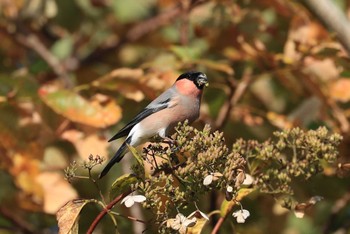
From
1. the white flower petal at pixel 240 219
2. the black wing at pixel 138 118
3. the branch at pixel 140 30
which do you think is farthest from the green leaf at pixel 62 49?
the white flower petal at pixel 240 219

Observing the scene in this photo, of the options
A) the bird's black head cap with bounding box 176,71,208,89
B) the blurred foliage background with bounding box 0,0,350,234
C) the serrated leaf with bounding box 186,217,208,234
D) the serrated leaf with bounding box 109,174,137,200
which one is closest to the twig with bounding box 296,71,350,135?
the blurred foliage background with bounding box 0,0,350,234

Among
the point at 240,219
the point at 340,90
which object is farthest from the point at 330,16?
the point at 240,219

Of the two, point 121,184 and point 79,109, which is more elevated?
point 121,184

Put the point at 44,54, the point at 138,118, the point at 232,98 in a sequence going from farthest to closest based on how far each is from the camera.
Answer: the point at 44,54 < the point at 232,98 < the point at 138,118

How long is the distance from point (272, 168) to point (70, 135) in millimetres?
2259

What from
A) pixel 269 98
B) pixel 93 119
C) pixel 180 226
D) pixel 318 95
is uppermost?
pixel 180 226

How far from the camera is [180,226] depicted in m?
3.40

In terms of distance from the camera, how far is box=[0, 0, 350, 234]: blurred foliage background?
18.9 feet

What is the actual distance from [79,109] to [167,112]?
0.63 m

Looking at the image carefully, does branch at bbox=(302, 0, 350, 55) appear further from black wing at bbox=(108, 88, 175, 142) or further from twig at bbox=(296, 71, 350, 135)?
black wing at bbox=(108, 88, 175, 142)

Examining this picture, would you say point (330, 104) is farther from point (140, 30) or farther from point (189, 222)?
point (189, 222)

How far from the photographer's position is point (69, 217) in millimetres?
3627

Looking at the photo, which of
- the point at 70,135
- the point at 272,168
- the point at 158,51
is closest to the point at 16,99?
the point at 70,135

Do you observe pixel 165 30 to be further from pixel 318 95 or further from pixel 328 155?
pixel 328 155
